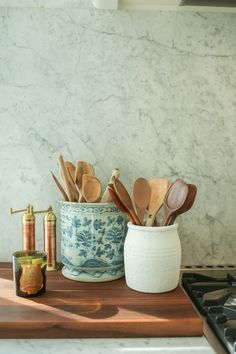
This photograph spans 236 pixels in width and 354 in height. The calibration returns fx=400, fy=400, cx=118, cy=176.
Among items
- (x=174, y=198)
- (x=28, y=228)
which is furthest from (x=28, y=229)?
(x=174, y=198)

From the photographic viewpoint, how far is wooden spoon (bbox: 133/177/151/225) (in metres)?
0.94

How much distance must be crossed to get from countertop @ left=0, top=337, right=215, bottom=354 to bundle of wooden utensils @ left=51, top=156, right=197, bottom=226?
277mm

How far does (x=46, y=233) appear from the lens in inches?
40.8

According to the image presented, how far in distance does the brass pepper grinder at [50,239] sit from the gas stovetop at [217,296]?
337 mm

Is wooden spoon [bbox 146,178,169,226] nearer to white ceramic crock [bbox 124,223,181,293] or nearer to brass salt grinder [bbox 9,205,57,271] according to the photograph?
white ceramic crock [bbox 124,223,181,293]

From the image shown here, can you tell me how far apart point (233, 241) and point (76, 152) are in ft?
1.65

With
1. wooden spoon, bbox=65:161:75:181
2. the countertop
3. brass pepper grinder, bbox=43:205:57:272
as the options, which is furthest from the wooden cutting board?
wooden spoon, bbox=65:161:75:181

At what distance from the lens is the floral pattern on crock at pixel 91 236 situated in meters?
0.92

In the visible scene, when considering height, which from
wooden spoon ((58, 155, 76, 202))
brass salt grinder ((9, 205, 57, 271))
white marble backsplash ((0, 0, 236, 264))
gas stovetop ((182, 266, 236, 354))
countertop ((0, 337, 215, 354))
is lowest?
countertop ((0, 337, 215, 354))

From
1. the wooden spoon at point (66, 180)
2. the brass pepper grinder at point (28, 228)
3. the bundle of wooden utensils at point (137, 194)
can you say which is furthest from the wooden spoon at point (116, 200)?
the brass pepper grinder at point (28, 228)

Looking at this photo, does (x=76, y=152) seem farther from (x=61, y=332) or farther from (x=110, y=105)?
(x=61, y=332)

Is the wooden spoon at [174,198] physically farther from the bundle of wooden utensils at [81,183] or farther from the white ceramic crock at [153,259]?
the bundle of wooden utensils at [81,183]

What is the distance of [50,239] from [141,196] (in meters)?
0.27

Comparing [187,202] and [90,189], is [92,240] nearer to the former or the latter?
[90,189]
